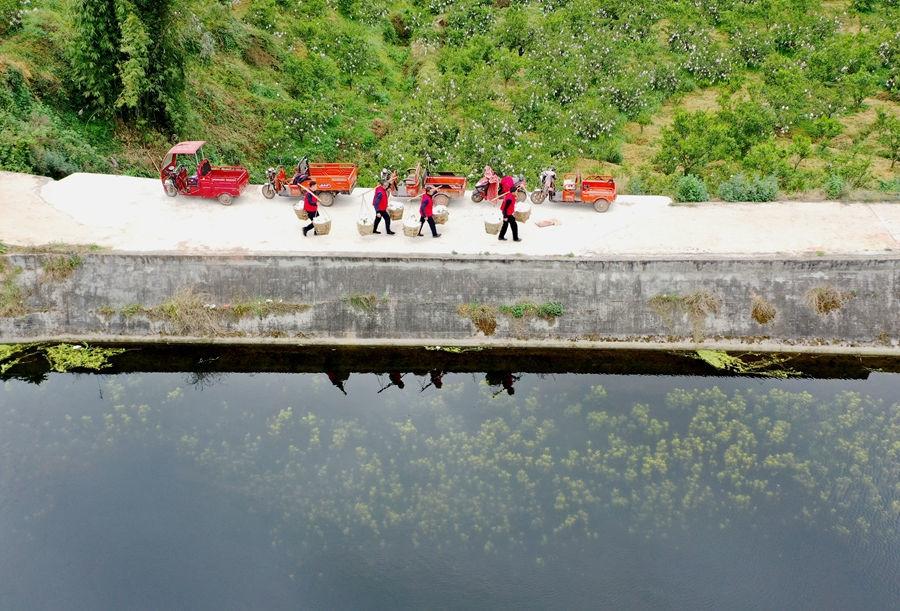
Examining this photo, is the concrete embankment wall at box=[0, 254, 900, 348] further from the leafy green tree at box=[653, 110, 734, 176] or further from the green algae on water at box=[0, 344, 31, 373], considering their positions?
the leafy green tree at box=[653, 110, 734, 176]

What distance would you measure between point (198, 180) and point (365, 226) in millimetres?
5191

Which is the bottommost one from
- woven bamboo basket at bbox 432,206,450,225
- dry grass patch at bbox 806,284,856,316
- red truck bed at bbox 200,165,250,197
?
dry grass patch at bbox 806,284,856,316

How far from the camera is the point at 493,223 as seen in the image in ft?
64.5

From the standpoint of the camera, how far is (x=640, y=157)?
26250 millimetres

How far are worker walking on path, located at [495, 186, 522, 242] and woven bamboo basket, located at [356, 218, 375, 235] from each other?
3.24m

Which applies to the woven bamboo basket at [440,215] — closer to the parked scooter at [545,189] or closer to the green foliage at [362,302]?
the green foliage at [362,302]

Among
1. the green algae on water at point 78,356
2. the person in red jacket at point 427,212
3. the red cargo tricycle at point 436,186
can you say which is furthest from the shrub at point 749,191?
the green algae on water at point 78,356

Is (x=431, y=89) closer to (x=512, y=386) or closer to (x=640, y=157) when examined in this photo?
(x=640, y=157)

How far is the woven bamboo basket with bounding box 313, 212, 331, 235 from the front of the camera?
64.5 feet

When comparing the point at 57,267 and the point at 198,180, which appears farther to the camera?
the point at 198,180

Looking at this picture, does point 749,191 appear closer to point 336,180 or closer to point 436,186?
point 436,186

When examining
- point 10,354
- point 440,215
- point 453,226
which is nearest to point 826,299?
point 453,226

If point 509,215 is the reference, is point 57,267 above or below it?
below

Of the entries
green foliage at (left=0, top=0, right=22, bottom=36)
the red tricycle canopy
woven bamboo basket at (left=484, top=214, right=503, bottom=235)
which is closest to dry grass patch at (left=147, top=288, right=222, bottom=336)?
the red tricycle canopy
